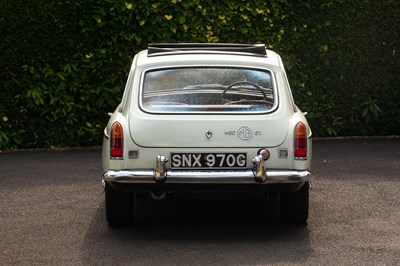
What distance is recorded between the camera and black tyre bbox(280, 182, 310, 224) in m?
9.12

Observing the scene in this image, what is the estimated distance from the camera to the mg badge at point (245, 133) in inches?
340

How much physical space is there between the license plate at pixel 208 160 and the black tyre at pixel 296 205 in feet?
2.48

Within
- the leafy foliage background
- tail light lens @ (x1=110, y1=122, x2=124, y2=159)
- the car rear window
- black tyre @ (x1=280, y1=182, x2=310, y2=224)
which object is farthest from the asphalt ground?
the leafy foliage background

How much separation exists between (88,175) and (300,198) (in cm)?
385

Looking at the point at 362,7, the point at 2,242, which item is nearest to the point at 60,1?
the point at 362,7

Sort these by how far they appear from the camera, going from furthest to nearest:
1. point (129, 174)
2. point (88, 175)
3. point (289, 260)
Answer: point (88, 175), point (129, 174), point (289, 260)

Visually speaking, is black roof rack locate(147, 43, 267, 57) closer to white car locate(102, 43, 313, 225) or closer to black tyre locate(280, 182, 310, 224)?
white car locate(102, 43, 313, 225)

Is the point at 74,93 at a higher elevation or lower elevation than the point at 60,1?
lower

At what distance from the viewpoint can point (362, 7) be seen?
15.1 metres

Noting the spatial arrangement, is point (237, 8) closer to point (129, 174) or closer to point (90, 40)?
point (90, 40)

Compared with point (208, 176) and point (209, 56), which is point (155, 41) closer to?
point (209, 56)

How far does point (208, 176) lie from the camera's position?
8500mm

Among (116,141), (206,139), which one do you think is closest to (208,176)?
(206,139)

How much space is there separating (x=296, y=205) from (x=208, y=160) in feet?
3.43
